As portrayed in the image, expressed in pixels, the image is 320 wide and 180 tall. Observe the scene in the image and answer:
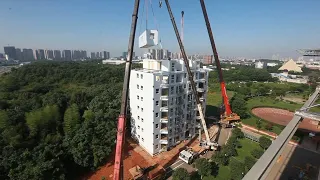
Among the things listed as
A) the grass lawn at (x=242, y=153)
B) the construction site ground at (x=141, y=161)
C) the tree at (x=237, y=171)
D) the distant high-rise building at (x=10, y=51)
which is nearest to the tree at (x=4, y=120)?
the construction site ground at (x=141, y=161)

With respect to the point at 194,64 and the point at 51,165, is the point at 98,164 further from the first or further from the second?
the point at 194,64

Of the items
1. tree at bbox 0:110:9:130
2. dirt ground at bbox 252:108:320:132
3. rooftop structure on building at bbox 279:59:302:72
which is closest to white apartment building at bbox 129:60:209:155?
tree at bbox 0:110:9:130

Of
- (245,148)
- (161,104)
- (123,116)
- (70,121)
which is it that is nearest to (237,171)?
(245,148)

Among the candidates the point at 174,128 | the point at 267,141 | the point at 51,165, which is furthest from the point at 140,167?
the point at 267,141

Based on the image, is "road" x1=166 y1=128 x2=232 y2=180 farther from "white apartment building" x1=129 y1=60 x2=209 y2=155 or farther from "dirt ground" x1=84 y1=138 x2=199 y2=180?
"white apartment building" x1=129 y1=60 x2=209 y2=155

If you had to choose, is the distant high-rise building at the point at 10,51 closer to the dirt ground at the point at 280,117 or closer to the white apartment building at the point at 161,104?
the white apartment building at the point at 161,104
